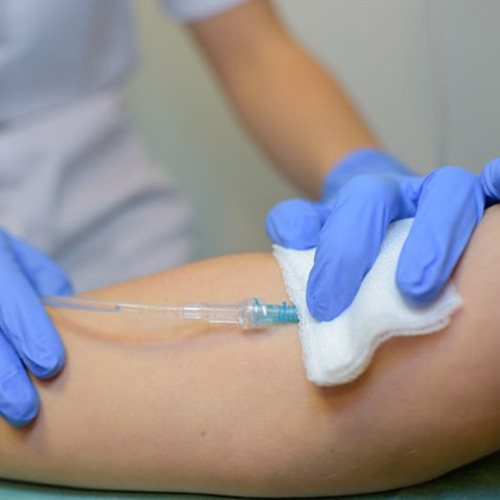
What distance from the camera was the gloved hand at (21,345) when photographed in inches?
36.9

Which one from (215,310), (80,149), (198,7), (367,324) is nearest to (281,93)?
(198,7)

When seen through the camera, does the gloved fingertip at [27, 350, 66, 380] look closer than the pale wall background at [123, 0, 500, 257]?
Yes

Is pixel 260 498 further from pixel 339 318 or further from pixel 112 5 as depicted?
pixel 112 5

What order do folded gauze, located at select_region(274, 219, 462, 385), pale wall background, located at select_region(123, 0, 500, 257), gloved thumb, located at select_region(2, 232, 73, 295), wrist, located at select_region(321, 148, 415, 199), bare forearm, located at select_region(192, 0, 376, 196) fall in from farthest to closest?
pale wall background, located at select_region(123, 0, 500, 257) → bare forearm, located at select_region(192, 0, 376, 196) → wrist, located at select_region(321, 148, 415, 199) → gloved thumb, located at select_region(2, 232, 73, 295) → folded gauze, located at select_region(274, 219, 462, 385)

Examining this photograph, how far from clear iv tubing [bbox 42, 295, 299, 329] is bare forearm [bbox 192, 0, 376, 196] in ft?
1.58

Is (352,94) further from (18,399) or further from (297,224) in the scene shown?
(18,399)

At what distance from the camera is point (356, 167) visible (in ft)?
4.23

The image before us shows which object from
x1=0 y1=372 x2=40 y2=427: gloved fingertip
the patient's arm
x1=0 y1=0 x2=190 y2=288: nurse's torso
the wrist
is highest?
x1=0 y1=0 x2=190 y2=288: nurse's torso

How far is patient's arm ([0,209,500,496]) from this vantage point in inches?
32.9

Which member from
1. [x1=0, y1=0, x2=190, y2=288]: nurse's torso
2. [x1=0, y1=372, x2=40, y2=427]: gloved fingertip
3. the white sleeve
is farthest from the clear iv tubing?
the white sleeve

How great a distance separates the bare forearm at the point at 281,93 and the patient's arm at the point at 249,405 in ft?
1.42

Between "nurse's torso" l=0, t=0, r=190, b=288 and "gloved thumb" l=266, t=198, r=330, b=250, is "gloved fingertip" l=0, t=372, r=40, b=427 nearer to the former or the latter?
"gloved thumb" l=266, t=198, r=330, b=250

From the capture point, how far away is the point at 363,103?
1.81m

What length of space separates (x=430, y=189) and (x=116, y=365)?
0.41 metres
